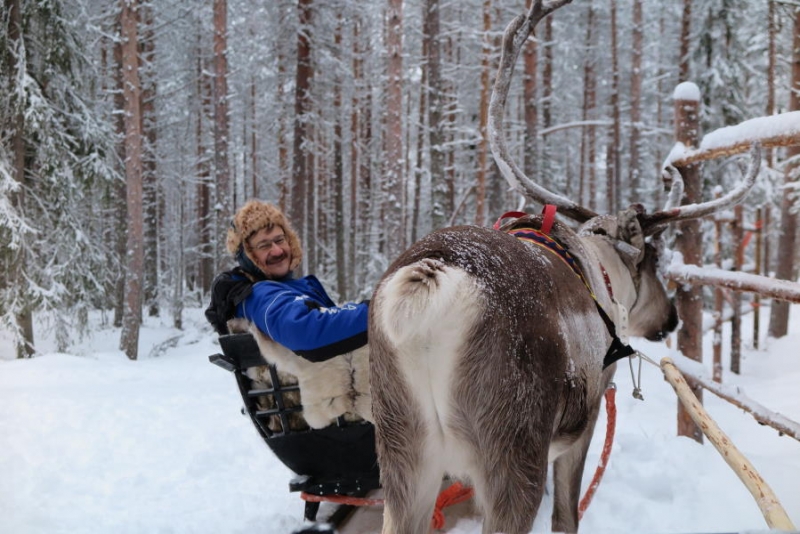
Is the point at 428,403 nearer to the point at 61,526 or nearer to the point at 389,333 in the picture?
the point at 389,333

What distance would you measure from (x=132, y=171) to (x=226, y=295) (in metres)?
A: 9.50

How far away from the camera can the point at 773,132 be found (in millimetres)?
2795

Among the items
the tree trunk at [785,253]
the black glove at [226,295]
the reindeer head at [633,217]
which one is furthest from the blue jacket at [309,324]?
the tree trunk at [785,253]

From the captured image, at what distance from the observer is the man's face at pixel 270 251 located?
289 centimetres

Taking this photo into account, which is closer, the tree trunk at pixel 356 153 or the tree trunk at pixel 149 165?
the tree trunk at pixel 149 165

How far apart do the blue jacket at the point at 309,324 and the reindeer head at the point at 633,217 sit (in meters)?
1.39

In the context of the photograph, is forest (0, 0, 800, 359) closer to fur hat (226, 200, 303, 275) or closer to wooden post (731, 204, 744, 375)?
wooden post (731, 204, 744, 375)

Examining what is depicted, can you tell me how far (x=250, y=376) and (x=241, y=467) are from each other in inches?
65.6

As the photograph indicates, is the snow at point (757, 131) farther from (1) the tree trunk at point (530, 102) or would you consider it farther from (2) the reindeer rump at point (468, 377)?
(1) the tree trunk at point (530, 102)

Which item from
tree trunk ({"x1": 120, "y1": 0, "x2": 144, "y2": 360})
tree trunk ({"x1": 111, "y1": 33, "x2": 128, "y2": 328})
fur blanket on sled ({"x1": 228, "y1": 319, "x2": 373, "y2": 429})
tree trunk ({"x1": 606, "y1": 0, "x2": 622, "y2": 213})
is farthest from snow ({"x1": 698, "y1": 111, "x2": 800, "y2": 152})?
tree trunk ({"x1": 606, "y1": 0, "x2": 622, "y2": 213})

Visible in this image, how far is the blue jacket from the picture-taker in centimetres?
234

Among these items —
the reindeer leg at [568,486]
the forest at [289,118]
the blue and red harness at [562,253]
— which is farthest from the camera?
the forest at [289,118]

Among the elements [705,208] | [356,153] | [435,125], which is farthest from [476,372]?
[356,153]

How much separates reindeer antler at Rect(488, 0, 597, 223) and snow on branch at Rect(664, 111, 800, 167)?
2.96 ft
